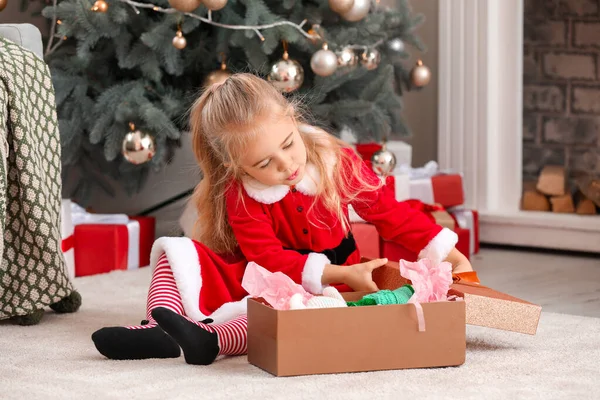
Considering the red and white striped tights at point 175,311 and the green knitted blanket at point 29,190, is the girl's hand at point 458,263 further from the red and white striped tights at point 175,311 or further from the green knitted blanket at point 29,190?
the green knitted blanket at point 29,190

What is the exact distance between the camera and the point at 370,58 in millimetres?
2775

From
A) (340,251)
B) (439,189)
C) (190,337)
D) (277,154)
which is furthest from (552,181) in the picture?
(190,337)

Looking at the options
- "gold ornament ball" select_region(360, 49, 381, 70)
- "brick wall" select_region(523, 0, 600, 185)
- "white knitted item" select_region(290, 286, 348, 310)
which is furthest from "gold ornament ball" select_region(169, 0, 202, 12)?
"brick wall" select_region(523, 0, 600, 185)

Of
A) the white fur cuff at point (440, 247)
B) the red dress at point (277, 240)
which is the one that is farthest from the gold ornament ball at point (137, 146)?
A: the white fur cuff at point (440, 247)

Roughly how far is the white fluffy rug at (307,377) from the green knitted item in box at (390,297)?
13 cm

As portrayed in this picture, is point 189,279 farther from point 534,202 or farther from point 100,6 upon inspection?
point 534,202

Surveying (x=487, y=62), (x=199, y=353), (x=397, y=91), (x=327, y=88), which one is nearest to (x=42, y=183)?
(x=199, y=353)

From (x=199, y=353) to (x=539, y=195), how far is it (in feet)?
6.36

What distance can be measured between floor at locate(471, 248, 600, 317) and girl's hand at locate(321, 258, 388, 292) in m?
0.63

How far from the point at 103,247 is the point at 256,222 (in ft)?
3.03

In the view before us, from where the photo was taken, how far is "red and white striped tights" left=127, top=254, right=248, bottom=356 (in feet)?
5.37

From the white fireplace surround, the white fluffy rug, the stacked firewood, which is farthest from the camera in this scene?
the white fireplace surround

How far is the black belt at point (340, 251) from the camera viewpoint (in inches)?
74.5

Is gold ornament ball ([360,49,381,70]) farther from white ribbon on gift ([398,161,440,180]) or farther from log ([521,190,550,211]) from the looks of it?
log ([521,190,550,211])
